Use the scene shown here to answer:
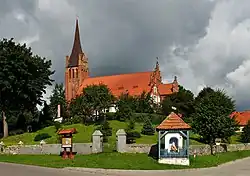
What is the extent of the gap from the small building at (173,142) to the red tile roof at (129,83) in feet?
238

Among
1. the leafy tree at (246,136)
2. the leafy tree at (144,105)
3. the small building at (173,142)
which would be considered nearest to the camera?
the small building at (173,142)

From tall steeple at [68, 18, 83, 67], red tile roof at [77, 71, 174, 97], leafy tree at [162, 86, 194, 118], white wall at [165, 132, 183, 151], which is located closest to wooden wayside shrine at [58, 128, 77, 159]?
white wall at [165, 132, 183, 151]

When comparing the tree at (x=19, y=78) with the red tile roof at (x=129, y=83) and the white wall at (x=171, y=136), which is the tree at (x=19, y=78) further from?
the red tile roof at (x=129, y=83)

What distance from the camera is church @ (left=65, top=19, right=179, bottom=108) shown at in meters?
109

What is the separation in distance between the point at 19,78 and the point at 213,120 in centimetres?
2890

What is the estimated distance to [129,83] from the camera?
371 ft

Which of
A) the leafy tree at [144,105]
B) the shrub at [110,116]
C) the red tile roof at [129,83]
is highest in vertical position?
the red tile roof at [129,83]

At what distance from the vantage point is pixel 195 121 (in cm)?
5088

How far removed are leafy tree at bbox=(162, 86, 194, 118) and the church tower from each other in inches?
1482

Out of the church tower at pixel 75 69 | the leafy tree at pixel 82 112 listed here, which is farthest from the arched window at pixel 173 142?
the church tower at pixel 75 69

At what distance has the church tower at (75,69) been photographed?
406 ft

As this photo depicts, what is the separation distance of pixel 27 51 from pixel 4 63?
4.75 m

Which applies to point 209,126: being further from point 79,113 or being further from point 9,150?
point 79,113

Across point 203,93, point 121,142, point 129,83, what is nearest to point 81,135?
point 121,142
